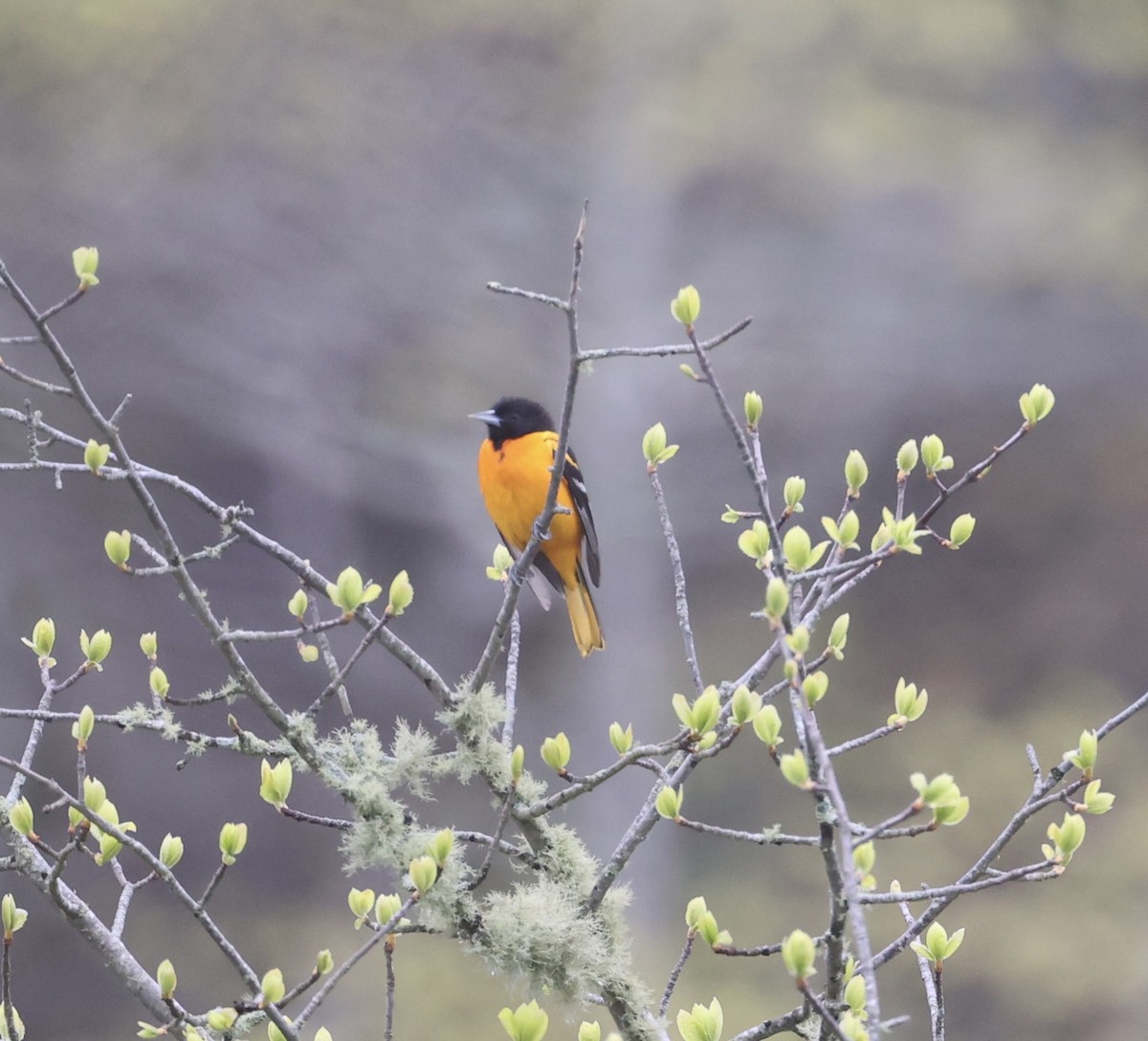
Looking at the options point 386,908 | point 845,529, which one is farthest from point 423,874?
point 845,529

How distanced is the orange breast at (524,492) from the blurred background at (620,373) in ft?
10.5

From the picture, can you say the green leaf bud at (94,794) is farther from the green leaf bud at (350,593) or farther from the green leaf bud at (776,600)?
the green leaf bud at (776,600)

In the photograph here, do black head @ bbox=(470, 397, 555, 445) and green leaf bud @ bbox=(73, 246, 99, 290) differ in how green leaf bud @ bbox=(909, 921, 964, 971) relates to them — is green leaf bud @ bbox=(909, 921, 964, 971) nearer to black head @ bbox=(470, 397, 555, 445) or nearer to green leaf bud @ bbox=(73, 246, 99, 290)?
green leaf bud @ bbox=(73, 246, 99, 290)

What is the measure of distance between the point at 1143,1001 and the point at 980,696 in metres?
1.70

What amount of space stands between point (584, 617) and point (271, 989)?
1598 millimetres

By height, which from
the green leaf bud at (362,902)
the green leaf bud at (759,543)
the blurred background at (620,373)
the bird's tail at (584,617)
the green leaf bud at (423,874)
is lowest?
the green leaf bud at (423,874)

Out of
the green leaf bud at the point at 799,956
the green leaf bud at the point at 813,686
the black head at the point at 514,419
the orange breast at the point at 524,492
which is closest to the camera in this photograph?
the green leaf bud at the point at 799,956

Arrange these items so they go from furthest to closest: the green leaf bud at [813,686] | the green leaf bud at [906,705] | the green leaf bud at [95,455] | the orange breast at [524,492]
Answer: the orange breast at [524,492], the green leaf bud at [906,705], the green leaf bud at [95,455], the green leaf bud at [813,686]

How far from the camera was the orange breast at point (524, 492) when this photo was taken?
262cm

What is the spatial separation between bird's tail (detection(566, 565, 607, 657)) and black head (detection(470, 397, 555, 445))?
356mm

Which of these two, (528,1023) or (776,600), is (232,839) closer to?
(528,1023)

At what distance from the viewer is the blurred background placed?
5824 millimetres

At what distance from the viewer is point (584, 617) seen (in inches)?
107

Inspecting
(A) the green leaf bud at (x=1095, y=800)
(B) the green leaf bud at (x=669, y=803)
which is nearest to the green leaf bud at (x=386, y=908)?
(B) the green leaf bud at (x=669, y=803)
